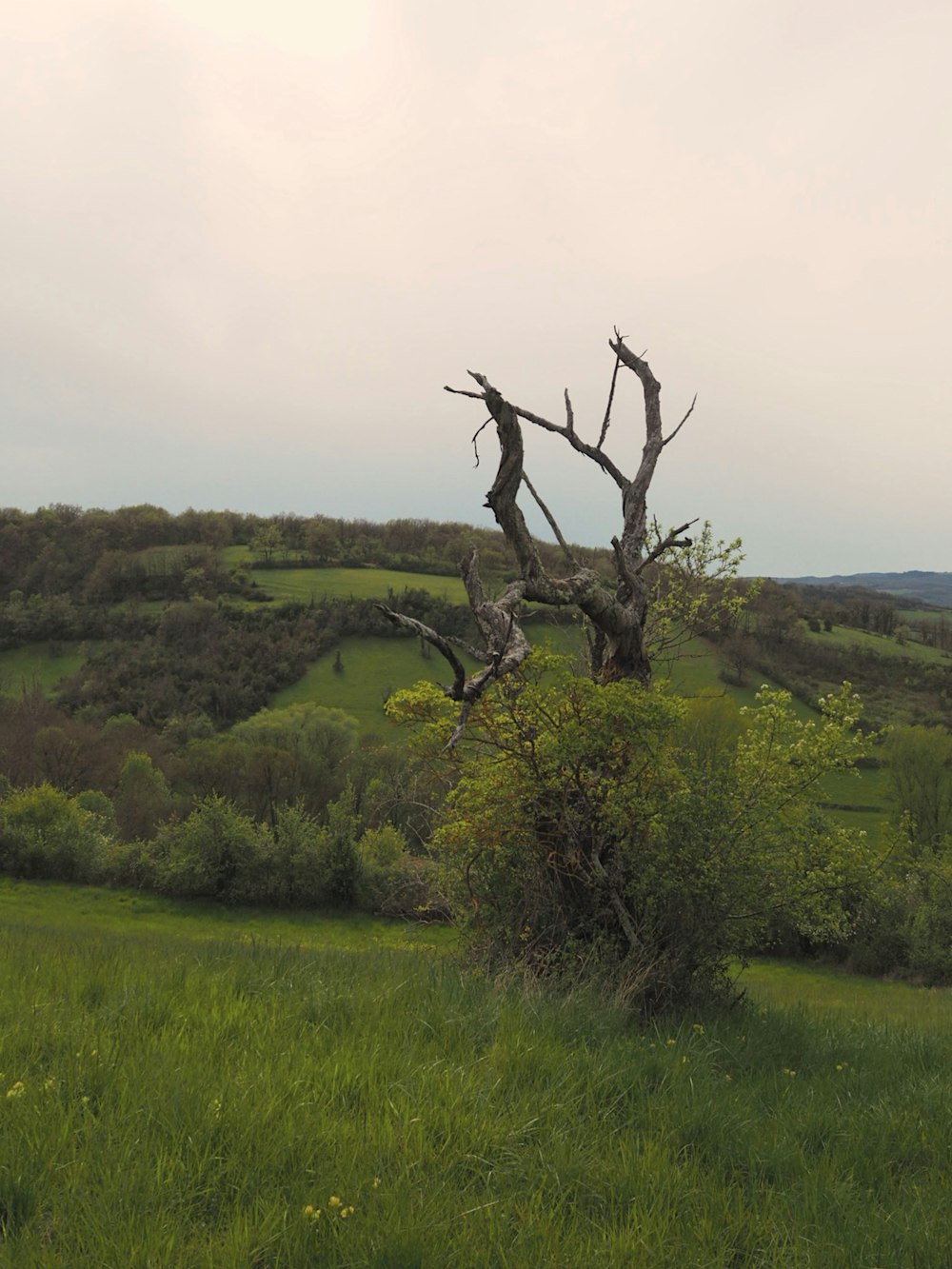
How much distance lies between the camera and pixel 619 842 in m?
7.14

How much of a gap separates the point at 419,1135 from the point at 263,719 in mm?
75673

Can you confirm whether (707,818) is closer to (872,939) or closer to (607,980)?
(607,980)

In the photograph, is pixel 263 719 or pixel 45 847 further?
pixel 263 719

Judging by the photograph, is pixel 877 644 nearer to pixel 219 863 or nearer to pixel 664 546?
pixel 219 863

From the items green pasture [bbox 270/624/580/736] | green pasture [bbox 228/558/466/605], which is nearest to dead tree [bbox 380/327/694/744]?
green pasture [bbox 270/624/580/736]

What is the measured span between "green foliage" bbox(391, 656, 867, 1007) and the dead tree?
3.10ft

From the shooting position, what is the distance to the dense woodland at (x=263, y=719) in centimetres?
3048

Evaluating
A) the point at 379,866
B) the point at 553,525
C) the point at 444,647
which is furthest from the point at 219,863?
the point at 444,647

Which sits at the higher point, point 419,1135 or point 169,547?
point 169,547

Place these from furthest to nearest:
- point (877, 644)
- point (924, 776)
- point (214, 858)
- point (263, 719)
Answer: point (877, 644), point (263, 719), point (924, 776), point (214, 858)

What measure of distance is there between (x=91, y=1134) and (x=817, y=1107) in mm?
3861

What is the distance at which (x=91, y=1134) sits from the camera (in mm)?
3102

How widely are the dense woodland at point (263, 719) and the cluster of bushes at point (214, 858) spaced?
92 millimetres

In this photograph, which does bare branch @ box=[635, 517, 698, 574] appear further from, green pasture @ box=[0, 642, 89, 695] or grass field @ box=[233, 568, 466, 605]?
green pasture @ box=[0, 642, 89, 695]
